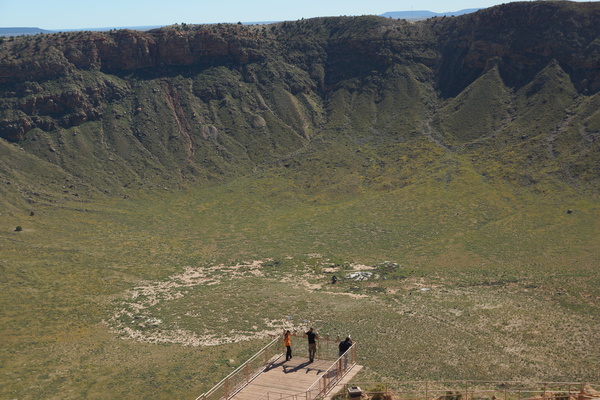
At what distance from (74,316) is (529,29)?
353 ft

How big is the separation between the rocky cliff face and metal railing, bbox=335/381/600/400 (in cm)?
7650

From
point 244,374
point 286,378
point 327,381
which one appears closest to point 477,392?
point 327,381

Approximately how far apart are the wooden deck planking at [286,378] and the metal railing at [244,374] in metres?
0.37

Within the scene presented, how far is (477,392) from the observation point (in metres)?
31.8

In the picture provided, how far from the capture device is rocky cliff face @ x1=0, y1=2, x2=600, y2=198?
114 metres

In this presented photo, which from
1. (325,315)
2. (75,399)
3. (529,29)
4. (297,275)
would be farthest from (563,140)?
(75,399)

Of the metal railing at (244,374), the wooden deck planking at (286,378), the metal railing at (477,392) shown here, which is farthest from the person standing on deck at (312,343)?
the metal railing at (477,392)

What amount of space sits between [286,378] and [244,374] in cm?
241

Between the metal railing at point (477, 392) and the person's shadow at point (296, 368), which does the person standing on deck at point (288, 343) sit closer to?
the person's shadow at point (296, 368)

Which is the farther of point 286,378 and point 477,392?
point 286,378

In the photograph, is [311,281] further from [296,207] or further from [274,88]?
[274,88]

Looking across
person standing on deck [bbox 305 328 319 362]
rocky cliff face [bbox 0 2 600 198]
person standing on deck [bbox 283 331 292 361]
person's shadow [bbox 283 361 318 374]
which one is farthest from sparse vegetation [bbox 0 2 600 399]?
person standing on deck [bbox 283 331 292 361]

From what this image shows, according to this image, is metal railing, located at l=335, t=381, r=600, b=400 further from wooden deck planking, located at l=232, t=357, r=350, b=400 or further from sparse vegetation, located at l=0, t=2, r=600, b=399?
sparse vegetation, located at l=0, t=2, r=600, b=399

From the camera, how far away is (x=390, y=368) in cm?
4153
